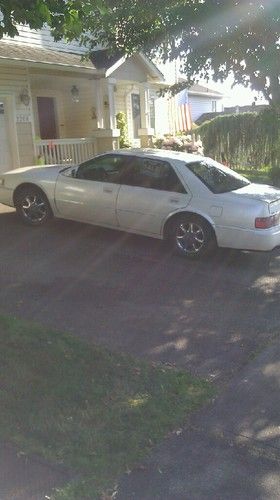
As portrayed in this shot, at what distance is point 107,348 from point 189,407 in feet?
3.52

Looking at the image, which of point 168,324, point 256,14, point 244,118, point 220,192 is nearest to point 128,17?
point 256,14

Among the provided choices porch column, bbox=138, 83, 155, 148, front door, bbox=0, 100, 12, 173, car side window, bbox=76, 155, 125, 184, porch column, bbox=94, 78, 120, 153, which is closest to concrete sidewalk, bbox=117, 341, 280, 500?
car side window, bbox=76, 155, 125, 184

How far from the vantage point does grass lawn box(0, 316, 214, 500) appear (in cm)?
309

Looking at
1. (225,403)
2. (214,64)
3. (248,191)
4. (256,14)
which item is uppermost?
(256,14)

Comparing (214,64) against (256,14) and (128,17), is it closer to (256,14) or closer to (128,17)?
(256,14)

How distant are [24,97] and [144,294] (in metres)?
8.93

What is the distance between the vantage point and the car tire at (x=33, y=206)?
854cm

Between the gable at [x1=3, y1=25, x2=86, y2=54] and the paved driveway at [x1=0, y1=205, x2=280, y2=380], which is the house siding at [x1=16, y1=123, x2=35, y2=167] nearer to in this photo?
the gable at [x1=3, y1=25, x2=86, y2=54]

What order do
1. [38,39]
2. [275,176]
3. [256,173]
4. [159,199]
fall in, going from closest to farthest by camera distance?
[159,199], [275,176], [38,39], [256,173]

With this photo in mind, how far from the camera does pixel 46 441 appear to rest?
3217mm

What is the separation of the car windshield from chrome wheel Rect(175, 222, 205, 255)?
0.58m

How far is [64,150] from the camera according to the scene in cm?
1436

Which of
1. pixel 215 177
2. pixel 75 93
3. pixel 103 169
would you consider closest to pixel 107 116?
pixel 75 93

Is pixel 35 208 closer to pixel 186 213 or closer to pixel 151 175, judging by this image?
pixel 151 175
